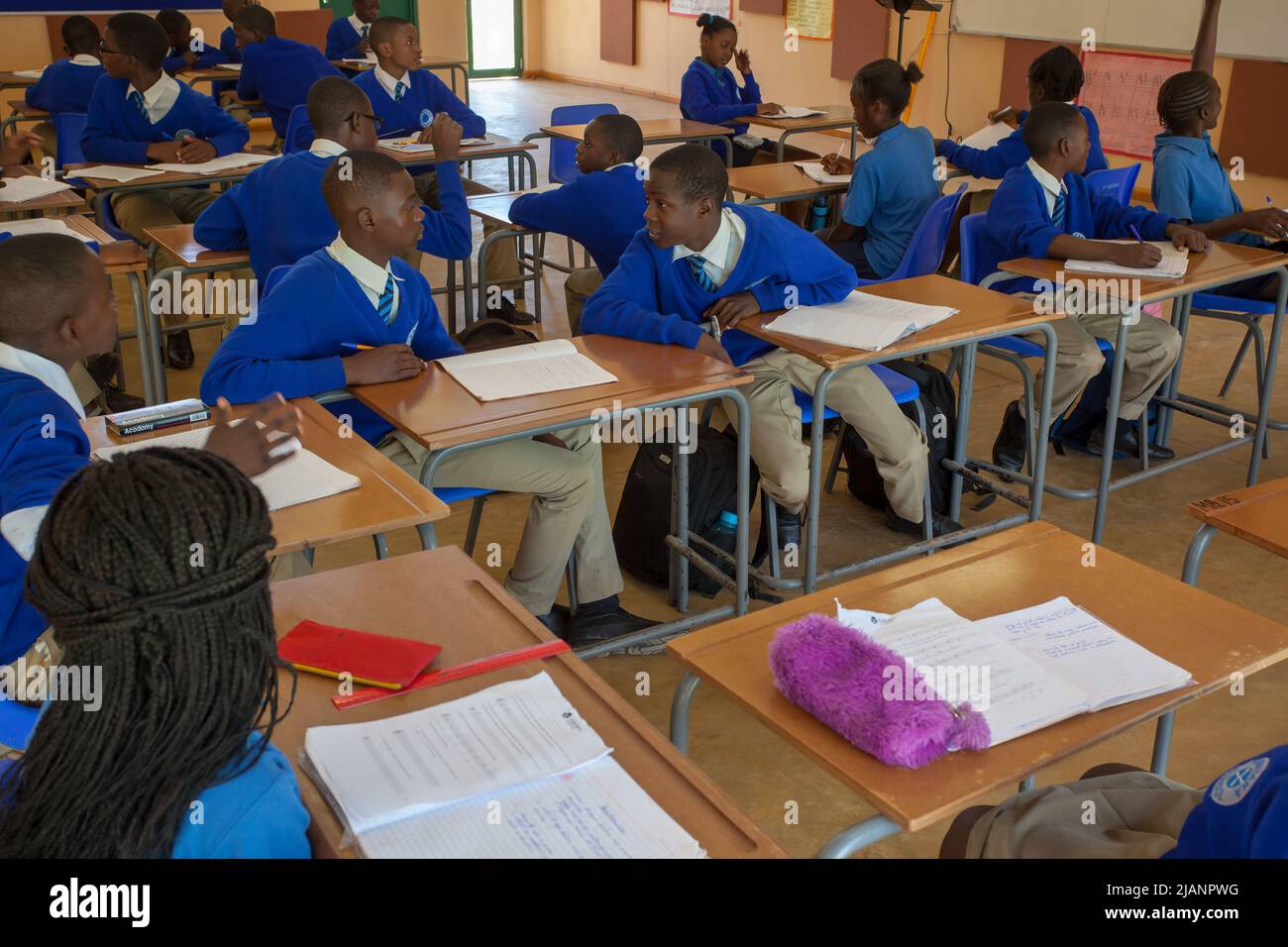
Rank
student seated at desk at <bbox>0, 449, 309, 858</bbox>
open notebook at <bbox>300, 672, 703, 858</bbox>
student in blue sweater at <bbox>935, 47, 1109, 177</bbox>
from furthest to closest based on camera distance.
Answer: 1. student in blue sweater at <bbox>935, 47, 1109, 177</bbox>
2. open notebook at <bbox>300, 672, 703, 858</bbox>
3. student seated at desk at <bbox>0, 449, 309, 858</bbox>

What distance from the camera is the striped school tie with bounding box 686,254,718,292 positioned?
3.08m

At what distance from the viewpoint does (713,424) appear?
3336 millimetres

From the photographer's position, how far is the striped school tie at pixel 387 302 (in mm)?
2732

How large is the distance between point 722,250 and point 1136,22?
531cm

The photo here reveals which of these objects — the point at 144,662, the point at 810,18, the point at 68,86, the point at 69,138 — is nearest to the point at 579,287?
the point at 69,138

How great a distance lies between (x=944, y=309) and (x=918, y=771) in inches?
73.1

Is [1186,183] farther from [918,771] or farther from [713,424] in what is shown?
[918,771]

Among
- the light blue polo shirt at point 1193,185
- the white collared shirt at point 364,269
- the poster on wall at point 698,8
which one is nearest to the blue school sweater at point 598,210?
the white collared shirt at point 364,269

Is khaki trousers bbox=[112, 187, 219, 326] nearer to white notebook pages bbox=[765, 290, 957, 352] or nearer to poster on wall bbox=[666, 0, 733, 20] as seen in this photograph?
white notebook pages bbox=[765, 290, 957, 352]

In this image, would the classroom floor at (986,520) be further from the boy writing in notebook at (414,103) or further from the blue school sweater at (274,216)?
the blue school sweater at (274,216)

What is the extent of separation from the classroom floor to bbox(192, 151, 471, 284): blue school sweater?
0.90 metres

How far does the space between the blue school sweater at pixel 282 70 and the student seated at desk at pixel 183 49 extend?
7.08 feet

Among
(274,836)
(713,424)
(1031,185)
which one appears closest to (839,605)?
(274,836)

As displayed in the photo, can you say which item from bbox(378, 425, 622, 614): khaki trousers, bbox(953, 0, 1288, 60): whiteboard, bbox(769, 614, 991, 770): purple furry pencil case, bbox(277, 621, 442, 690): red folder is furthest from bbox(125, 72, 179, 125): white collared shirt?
bbox(953, 0, 1288, 60): whiteboard
